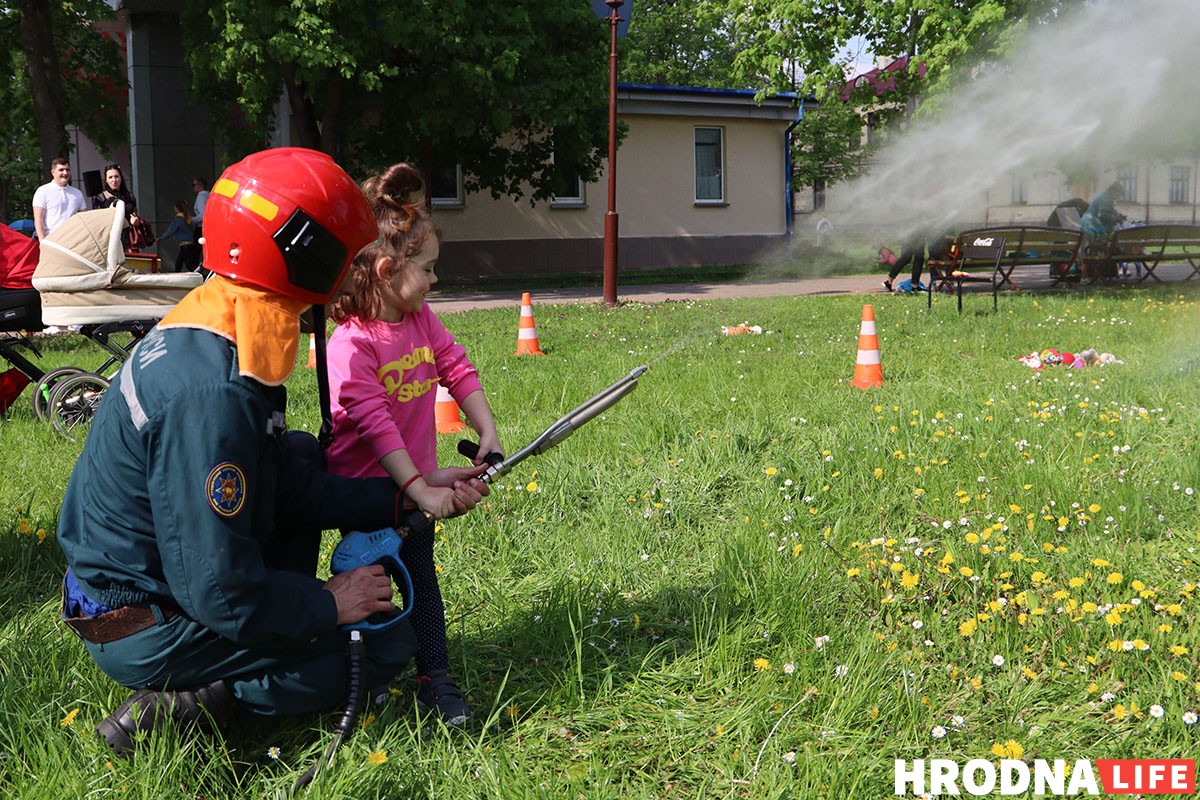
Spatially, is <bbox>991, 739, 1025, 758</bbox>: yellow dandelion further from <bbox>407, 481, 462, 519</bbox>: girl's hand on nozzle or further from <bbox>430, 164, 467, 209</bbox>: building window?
<bbox>430, 164, 467, 209</bbox>: building window

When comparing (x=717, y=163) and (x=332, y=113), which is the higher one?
(x=717, y=163)

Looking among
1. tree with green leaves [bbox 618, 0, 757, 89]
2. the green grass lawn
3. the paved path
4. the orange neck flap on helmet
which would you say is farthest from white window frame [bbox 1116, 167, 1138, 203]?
tree with green leaves [bbox 618, 0, 757, 89]

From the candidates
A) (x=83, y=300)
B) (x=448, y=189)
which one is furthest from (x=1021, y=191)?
(x=448, y=189)

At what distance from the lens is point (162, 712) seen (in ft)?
8.62

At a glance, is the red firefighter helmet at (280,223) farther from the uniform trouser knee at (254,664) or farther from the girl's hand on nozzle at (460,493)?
the uniform trouser knee at (254,664)

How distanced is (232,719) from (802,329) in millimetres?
9246

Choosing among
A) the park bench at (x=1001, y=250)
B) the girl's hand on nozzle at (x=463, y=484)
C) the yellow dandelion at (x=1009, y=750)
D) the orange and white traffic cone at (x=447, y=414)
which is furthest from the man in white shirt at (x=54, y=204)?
the yellow dandelion at (x=1009, y=750)

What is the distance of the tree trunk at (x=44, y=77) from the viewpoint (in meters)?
18.8

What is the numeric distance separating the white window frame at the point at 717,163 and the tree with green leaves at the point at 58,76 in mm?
14838

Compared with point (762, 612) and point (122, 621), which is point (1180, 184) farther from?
point (122, 621)

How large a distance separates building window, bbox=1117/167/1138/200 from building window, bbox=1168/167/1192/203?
1.40 ft

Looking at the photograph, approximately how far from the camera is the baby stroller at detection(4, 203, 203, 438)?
7.11 metres

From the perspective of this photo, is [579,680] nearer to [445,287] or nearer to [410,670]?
[410,670]

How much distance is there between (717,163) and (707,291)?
36.8 ft
